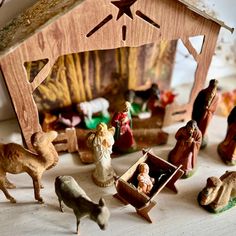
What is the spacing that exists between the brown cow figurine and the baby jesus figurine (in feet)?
1.29

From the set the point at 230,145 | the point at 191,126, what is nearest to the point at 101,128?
the point at 191,126

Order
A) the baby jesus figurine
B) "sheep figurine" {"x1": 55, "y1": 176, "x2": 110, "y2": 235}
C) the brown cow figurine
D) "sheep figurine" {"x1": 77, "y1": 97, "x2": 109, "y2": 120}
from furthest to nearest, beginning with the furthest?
"sheep figurine" {"x1": 77, "y1": 97, "x2": 109, "y2": 120} → the baby jesus figurine → the brown cow figurine → "sheep figurine" {"x1": 55, "y1": 176, "x2": 110, "y2": 235}

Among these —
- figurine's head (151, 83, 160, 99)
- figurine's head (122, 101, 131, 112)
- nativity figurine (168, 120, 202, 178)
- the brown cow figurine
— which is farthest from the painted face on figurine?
the brown cow figurine

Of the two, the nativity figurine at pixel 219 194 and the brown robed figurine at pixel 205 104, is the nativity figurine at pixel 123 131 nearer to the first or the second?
the brown robed figurine at pixel 205 104

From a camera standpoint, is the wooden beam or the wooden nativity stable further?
the wooden beam

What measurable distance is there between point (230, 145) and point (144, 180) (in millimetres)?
523

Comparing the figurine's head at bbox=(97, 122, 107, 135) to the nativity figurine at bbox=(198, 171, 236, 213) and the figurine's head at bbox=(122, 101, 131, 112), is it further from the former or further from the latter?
the nativity figurine at bbox=(198, 171, 236, 213)

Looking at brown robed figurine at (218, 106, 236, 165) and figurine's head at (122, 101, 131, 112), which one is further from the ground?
figurine's head at (122, 101, 131, 112)

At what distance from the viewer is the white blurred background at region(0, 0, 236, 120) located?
1.76 meters

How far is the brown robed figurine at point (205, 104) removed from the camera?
1.84m

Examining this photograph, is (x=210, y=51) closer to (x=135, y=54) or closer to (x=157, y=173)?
(x=135, y=54)

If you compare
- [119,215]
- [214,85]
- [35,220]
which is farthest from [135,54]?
[35,220]

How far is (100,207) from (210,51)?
38.4 inches

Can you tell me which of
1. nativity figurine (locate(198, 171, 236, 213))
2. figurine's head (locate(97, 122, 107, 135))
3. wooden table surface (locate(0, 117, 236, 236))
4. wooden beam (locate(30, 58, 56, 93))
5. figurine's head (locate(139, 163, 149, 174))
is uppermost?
wooden beam (locate(30, 58, 56, 93))
